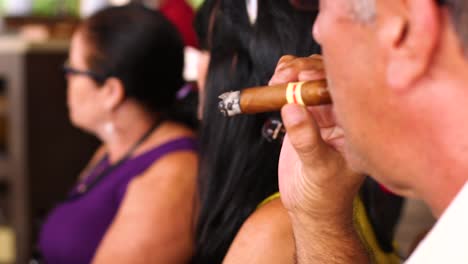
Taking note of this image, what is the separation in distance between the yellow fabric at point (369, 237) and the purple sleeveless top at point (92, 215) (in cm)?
89

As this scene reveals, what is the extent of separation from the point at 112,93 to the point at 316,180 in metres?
1.50

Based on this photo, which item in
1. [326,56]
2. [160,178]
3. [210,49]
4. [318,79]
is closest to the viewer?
[326,56]

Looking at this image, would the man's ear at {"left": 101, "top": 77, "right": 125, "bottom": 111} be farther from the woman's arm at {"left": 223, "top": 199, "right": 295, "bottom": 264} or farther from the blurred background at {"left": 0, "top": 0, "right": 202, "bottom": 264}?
the blurred background at {"left": 0, "top": 0, "right": 202, "bottom": 264}

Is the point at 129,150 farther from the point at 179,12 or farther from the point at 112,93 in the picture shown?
the point at 179,12

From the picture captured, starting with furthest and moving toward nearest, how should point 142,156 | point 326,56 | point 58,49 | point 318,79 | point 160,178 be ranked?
point 58,49 < point 142,156 < point 160,178 < point 318,79 < point 326,56

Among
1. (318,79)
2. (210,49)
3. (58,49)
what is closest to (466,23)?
(318,79)

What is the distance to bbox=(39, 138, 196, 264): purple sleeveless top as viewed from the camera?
7.22 ft

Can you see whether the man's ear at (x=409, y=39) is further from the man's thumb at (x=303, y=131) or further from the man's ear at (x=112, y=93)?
the man's ear at (x=112, y=93)

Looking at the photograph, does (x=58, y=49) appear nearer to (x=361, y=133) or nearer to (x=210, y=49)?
(x=210, y=49)

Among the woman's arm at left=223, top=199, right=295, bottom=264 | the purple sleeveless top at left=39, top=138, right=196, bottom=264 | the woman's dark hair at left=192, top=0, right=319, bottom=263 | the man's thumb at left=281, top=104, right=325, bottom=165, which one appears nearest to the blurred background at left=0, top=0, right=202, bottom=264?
the purple sleeveless top at left=39, top=138, right=196, bottom=264

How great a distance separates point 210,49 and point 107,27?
0.85 m

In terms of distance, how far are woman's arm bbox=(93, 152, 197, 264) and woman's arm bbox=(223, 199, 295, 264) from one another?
70 cm

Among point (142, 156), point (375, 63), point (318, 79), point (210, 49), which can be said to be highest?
point (375, 63)

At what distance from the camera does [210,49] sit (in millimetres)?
1561
